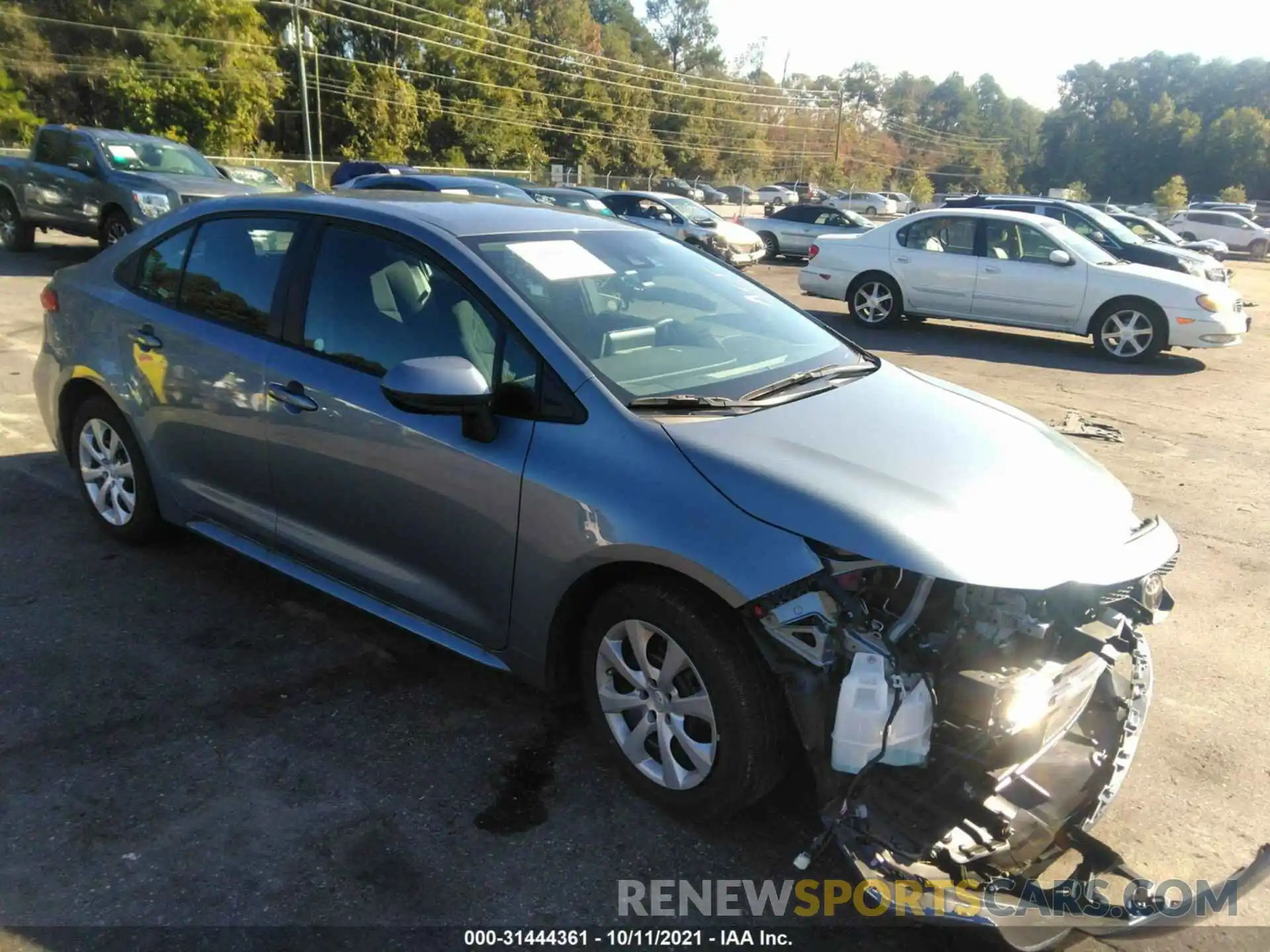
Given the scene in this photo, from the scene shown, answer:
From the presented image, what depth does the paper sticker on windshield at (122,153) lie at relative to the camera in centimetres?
1317

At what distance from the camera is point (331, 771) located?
298cm

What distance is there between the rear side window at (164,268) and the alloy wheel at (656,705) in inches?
105

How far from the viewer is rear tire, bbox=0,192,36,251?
14.3 metres

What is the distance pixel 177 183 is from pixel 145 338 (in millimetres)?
10156

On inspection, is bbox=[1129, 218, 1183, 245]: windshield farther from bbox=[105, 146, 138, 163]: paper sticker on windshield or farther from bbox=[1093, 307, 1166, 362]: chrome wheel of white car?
bbox=[105, 146, 138, 163]: paper sticker on windshield

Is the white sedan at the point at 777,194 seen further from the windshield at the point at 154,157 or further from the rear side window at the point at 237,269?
the rear side window at the point at 237,269

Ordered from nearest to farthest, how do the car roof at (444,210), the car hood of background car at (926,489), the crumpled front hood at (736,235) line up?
the car hood of background car at (926,489)
the car roof at (444,210)
the crumpled front hood at (736,235)

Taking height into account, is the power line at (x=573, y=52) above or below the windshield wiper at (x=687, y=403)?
above

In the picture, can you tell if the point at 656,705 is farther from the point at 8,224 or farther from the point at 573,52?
the point at 573,52

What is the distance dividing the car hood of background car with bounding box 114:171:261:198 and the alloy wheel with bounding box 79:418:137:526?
9025 millimetres

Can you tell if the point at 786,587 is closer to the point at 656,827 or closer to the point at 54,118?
the point at 656,827

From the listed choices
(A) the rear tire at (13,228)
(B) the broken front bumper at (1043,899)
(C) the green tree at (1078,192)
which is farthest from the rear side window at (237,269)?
(C) the green tree at (1078,192)

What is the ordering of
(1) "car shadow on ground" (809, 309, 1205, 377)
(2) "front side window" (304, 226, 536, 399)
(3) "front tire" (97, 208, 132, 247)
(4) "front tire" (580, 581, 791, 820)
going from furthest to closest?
1. (3) "front tire" (97, 208, 132, 247)
2. (1) "car shadow on ground" (809, 309, 1205, 377)
3. (2) "front side window" (304, 226, 536, 399)
4. (4) "front tire" (580, 581, 791, 820)

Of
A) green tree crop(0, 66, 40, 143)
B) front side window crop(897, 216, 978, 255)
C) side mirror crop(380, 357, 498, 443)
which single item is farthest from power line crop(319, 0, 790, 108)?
side mirror crop(380, 357, 498, 443)
